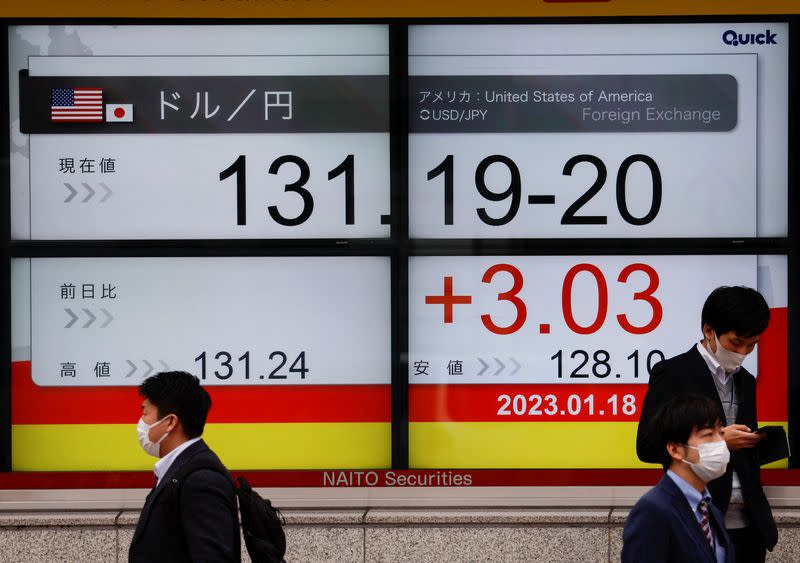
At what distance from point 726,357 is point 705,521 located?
1.23 metres

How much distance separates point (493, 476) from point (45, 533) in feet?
8.49

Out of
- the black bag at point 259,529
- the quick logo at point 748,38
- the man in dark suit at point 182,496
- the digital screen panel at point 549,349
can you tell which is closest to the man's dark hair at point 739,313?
the digital screen panel at point 549,349

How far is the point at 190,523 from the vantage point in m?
3.51

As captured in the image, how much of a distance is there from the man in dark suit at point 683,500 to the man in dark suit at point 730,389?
846 mm

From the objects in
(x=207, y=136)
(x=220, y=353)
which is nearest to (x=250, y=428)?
(x=220, y=353)

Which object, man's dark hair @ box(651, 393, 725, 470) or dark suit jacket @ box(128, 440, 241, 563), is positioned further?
dark suit jacket @ box(128, 440, 241, 563)

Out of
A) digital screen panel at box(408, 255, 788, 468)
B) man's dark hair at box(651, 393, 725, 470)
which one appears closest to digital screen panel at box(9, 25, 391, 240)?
digital screen panel at box(408, 255, 788, 468)

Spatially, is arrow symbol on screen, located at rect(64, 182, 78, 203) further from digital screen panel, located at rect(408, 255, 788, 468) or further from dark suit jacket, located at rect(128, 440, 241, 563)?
dark suit jacket, located at rect(128, 440, 241, 563)

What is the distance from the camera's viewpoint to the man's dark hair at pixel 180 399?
12.4 ft

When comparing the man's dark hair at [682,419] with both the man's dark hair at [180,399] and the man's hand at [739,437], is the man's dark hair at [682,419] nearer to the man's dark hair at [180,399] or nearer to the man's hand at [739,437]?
the man's hand at [739,437]

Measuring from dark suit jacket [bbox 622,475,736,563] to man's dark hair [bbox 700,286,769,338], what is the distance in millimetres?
1321

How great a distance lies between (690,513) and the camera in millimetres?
3215

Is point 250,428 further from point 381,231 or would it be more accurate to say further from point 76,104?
point 76,104

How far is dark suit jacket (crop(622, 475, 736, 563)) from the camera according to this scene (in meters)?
3.07
